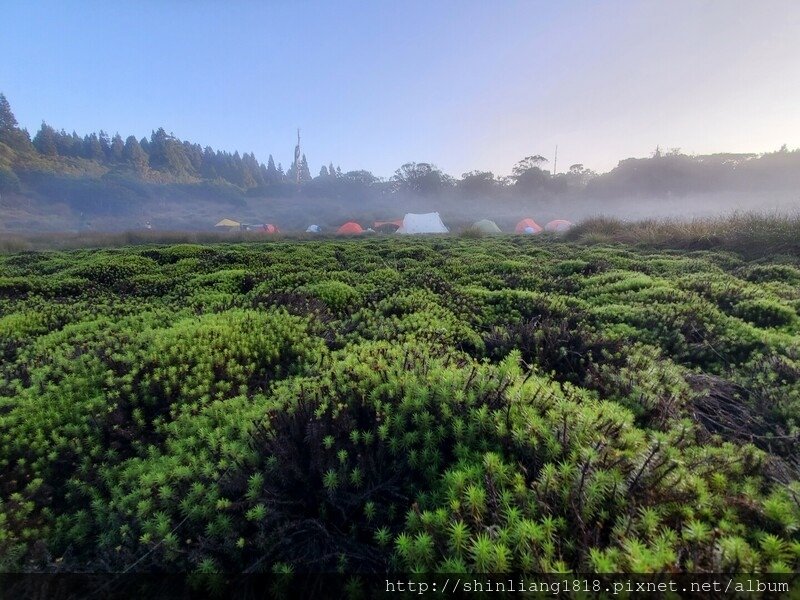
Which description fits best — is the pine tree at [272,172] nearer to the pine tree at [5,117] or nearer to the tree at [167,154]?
the tree at [167,154]

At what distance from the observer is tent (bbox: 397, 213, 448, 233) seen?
183 feet

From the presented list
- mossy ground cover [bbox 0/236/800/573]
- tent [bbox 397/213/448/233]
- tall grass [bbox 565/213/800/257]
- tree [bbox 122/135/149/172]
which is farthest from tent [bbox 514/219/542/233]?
tree [bbox 122/135/149/172]

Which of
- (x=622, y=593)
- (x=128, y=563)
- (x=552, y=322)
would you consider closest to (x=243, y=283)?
(x=552, y=322)

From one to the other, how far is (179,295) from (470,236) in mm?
25322

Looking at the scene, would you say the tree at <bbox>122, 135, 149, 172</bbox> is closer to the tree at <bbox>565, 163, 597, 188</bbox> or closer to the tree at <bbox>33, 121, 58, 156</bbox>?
the tree at <bbox>33, 121, 58, 156</bbox>

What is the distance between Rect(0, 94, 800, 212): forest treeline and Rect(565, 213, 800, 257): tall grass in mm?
78347

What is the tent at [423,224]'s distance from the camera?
5581 centimetres

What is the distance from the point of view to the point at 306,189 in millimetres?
141750

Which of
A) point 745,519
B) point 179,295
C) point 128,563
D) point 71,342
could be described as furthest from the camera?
point 179,295

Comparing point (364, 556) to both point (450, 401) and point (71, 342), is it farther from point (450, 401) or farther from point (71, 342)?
point (71, 342)

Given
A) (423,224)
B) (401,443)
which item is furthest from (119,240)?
(423,224)

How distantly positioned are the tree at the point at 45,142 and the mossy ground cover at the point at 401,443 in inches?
5689

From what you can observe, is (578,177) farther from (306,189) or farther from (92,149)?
(92,149)

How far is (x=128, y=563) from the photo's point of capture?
2334 millimetres
